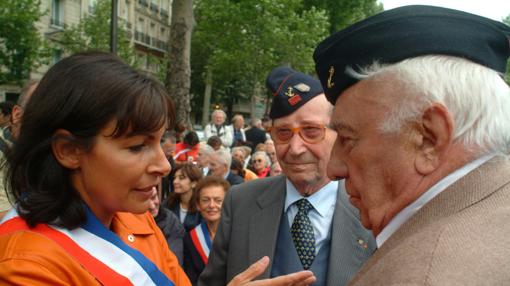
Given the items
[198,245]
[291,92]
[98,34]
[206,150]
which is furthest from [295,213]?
[98,34]

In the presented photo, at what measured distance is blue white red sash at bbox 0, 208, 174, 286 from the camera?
167 centimetres

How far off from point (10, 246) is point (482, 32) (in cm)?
148

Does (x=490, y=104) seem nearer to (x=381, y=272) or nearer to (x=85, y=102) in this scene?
(x=381, y=272)

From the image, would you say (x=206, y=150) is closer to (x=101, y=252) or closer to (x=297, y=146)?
(x=297, y=146)

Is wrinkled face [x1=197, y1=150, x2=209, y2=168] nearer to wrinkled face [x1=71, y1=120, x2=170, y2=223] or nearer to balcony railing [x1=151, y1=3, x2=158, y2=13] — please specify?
wrinkled face [x1=71, y1=120, x2=170, y2=223]

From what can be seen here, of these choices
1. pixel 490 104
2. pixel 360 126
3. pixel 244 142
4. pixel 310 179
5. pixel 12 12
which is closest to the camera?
pixel 490 104

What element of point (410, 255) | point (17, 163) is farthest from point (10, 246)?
point (410, 255)

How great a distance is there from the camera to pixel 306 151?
2416 millimetres

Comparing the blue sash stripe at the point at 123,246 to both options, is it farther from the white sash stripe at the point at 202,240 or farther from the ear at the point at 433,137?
the white sash stripe at the point at 202,240

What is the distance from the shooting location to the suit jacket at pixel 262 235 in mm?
2129

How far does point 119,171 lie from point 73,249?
0.95 feet

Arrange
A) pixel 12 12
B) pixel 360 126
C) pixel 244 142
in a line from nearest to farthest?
pixel 360 126, pixel 244 142, pixel 12 12

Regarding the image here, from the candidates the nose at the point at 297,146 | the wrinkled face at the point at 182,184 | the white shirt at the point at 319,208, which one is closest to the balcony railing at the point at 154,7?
the wrinkled face at the point at 182,184

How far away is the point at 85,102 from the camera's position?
66.1 inches
